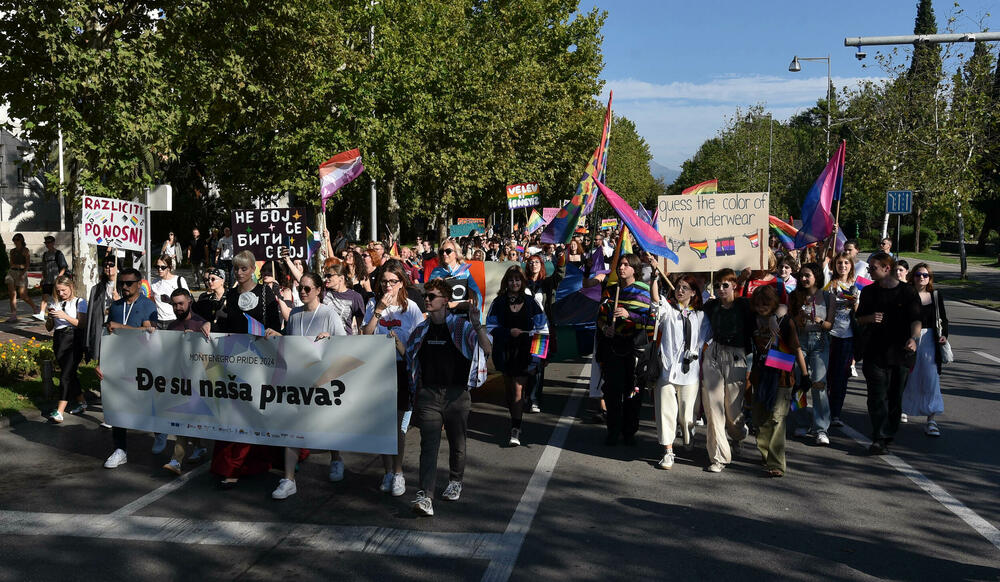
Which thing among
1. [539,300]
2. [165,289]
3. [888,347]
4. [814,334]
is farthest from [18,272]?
[888,347]

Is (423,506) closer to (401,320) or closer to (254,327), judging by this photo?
(401,320)

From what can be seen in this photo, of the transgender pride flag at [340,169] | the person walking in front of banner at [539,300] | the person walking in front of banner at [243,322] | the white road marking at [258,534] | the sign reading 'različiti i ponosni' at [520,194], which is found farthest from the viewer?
the sign reading 'različiti i ponosni' at [520,194]


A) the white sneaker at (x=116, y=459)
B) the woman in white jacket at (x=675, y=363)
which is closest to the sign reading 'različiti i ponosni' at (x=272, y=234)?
the white sneaker at (x=116, y=459)

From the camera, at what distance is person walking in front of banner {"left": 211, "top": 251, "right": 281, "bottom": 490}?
7.27 metres

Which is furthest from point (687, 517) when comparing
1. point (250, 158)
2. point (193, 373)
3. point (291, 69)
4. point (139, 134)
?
point (250, 158)

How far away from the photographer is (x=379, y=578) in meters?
5.23

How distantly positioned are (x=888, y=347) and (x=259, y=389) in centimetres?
581

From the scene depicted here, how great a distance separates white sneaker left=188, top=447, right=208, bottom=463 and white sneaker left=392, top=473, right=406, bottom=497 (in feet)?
7.20

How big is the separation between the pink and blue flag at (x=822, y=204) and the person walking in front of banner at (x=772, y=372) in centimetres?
429

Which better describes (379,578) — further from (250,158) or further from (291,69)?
(250,158)

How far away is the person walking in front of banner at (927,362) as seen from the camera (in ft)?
29.5

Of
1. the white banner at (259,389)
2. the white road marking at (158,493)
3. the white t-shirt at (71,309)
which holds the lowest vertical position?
the white road marking at (158,493)

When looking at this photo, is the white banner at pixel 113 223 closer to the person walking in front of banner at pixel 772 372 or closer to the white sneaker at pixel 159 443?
the white sneaker at pixel 159 443

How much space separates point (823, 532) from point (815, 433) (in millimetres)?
2812
